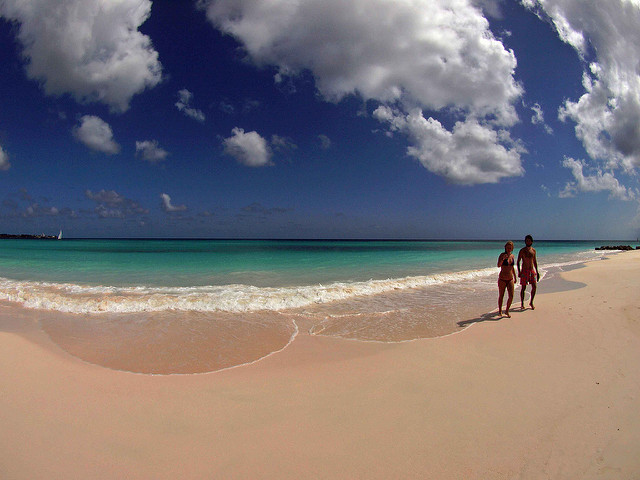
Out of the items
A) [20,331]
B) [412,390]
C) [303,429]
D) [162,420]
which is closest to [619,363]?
[412,390]

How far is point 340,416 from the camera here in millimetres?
3059

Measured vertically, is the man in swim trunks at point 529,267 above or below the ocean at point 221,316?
above

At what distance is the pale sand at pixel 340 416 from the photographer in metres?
2.43

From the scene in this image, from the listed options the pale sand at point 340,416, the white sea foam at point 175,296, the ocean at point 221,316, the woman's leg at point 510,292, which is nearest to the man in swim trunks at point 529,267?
the woman's leg at point 510,292

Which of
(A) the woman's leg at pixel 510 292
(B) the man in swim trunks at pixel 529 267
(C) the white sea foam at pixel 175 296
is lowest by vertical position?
(C) the white sea foam at pixel 175 296

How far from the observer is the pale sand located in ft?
7.97

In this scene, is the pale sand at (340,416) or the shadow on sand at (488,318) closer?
the pale sand at (340,416)

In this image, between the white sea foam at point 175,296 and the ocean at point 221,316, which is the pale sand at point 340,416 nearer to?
the ocean at point 221,316

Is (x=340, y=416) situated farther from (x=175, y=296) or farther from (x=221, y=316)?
(x=175, y=296)

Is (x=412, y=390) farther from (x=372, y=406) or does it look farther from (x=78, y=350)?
(x=78, y=350)

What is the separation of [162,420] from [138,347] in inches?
105

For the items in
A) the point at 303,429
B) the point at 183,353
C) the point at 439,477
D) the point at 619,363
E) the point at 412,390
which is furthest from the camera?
the point at 183,353

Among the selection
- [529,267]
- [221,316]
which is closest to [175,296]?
[221,316]

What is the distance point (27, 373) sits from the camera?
158 inches
